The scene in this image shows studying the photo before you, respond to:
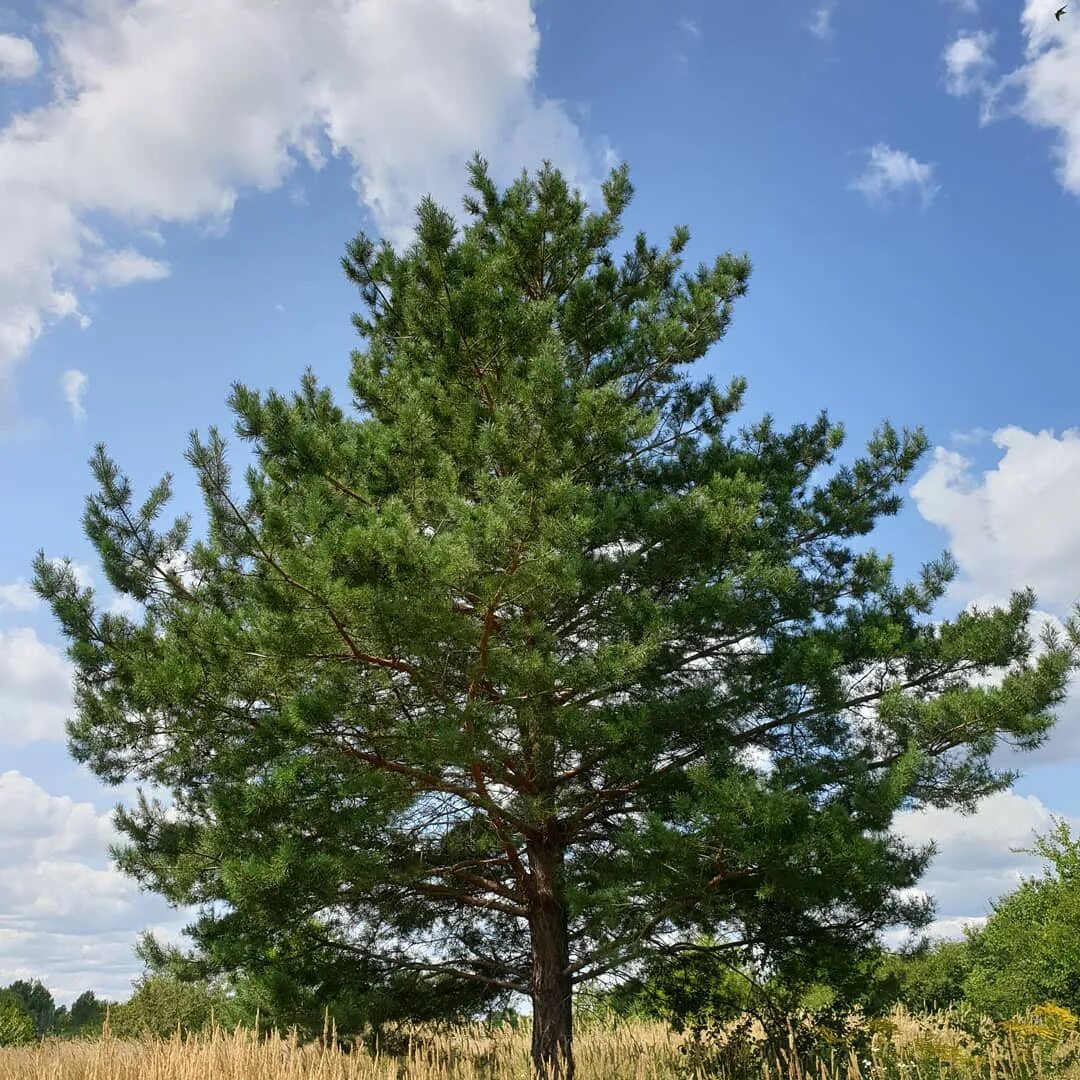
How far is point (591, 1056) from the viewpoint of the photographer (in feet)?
29.4

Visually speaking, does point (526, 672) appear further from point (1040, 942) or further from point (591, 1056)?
point (1040, 942)

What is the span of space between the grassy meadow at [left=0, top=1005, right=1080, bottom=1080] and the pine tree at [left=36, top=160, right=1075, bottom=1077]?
69cm

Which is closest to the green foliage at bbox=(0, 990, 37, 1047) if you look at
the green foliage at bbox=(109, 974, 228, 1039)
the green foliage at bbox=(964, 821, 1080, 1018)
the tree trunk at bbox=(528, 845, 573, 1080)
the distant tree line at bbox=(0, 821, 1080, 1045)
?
the distant tree line at bbox=(0, 821, 1080, 1045)

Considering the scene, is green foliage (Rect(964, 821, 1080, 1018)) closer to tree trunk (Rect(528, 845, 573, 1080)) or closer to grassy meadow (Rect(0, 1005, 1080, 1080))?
grassy meadow (Rect(0, 1005, 1080, 1080))

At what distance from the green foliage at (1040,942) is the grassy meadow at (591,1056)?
6.26m

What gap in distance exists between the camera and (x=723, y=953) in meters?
8.30

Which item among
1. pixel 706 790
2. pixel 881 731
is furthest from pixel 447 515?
pixel 881 731

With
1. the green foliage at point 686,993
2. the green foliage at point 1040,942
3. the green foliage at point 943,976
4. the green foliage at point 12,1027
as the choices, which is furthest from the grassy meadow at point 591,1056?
the green foliage at point 12,1027

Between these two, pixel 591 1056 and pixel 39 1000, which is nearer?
pixel 591 1056

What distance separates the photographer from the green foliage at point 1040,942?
16203mm

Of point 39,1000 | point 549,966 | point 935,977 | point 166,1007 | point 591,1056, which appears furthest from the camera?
point 39,1000

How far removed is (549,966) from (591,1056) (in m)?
1.76

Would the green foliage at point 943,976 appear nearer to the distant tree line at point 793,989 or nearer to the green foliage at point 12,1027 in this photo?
the distant tree line at point 793,989

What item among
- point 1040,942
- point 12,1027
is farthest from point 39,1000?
point 1040,942
